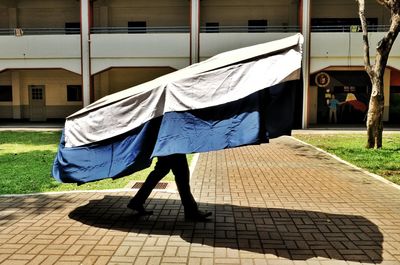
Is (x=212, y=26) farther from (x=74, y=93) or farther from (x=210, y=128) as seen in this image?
(x=210, y=128)

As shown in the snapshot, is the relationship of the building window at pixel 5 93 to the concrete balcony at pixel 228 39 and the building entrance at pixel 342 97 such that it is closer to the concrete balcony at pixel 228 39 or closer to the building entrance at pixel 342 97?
the concrete balcony at pixel 228 39

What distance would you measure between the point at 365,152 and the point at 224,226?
8.66m

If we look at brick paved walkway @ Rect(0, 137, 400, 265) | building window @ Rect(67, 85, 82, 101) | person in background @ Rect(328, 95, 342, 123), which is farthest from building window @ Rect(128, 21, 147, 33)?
brick paved walkway @ Rect(0, 137, 400, 265)

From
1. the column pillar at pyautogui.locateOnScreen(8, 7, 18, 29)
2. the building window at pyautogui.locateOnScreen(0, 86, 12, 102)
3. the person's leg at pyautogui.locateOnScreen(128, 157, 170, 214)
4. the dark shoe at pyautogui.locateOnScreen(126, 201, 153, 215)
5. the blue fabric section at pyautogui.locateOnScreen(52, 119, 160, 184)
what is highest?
the column pillar at pyautogui.locateOnScreen(8, 7, 18, 29)

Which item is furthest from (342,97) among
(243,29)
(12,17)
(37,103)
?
(12,17)

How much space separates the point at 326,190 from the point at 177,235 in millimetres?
3557

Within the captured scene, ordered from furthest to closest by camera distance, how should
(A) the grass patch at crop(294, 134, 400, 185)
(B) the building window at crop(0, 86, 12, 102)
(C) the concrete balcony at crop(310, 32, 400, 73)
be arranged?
(B) the building window at crop(0, 86, 12, 102) → (C) the concrete balcony at crop(310, 32, 400, 73) → (A) the grass patch at crop(294, 134, 400, 185)

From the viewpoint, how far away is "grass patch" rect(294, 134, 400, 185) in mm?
9790

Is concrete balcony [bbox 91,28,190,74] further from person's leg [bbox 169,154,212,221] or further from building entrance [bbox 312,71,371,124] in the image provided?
person's leg [bbox 169,154,212,221]

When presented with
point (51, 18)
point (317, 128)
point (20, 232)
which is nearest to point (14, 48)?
point (51, 18)

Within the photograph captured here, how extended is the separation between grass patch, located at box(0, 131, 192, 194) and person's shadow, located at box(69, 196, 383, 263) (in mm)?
1636

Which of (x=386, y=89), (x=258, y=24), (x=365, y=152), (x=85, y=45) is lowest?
(x=365, y=152)

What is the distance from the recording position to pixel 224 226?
541 cm

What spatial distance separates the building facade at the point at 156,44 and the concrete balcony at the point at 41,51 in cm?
5
